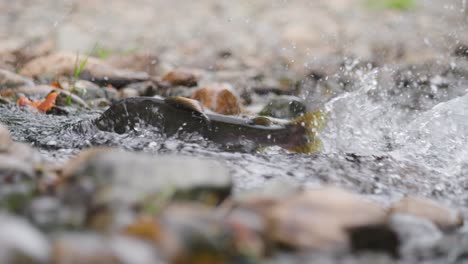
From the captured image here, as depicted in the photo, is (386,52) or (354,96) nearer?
(354,96)

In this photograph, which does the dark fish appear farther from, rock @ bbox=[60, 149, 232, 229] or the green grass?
the green grass

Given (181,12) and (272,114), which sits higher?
(181,12)

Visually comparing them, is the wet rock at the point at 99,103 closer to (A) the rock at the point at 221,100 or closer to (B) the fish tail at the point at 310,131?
(A) the rock at the point at 221,100

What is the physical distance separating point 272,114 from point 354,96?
0.49 meters

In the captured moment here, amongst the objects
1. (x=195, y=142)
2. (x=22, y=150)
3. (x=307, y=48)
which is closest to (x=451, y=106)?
(x=195, y=142)

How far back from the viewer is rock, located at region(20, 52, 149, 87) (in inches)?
174

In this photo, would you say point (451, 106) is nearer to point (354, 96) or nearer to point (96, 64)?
point (354, 96)

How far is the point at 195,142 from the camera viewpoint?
2324 millimetres

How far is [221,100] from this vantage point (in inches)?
130

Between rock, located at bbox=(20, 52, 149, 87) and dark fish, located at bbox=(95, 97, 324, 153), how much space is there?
196 centimetres

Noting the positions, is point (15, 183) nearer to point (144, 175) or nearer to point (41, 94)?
point (144, 175)

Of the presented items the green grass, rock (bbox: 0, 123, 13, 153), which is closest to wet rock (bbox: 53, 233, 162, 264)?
rock (bbox: 0, 123, 13, 153)

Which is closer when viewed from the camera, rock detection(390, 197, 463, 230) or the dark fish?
rock detection(390, 197, 463, 230)

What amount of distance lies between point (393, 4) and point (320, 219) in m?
6.60
